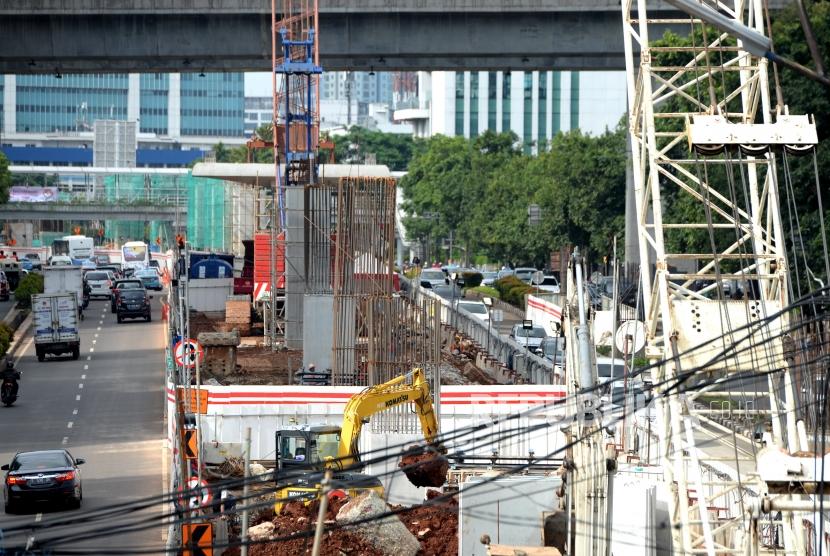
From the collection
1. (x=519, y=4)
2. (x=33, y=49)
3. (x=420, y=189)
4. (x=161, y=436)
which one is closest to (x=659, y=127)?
(x=519, y=4)

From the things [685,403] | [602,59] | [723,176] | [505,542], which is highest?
[602,59]

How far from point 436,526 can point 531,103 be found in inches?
6212

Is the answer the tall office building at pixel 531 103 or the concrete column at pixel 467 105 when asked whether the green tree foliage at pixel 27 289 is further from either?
the concrete column at pixel 467 105

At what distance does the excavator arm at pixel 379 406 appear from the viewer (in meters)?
25.6

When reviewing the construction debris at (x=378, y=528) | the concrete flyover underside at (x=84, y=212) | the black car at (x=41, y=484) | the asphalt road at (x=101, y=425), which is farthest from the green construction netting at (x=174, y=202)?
the construction debris at (x=378, y=528)

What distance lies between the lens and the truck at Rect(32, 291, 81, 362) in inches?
2044

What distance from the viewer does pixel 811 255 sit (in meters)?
52.9

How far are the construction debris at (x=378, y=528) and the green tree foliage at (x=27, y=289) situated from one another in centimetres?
4728

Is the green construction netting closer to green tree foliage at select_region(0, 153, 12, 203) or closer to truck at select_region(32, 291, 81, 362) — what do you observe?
green tree foliage at select_region(0, 153, 12, 203)

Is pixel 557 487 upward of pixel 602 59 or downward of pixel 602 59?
downward

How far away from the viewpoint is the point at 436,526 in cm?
2553

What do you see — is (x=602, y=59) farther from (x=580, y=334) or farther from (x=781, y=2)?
(x=580, y=334)

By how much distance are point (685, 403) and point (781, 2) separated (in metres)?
35.7

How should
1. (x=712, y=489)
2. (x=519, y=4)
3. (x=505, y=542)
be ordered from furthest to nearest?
(x=519, y=4) → (x=712, y=489) → (x=505, y=542)
